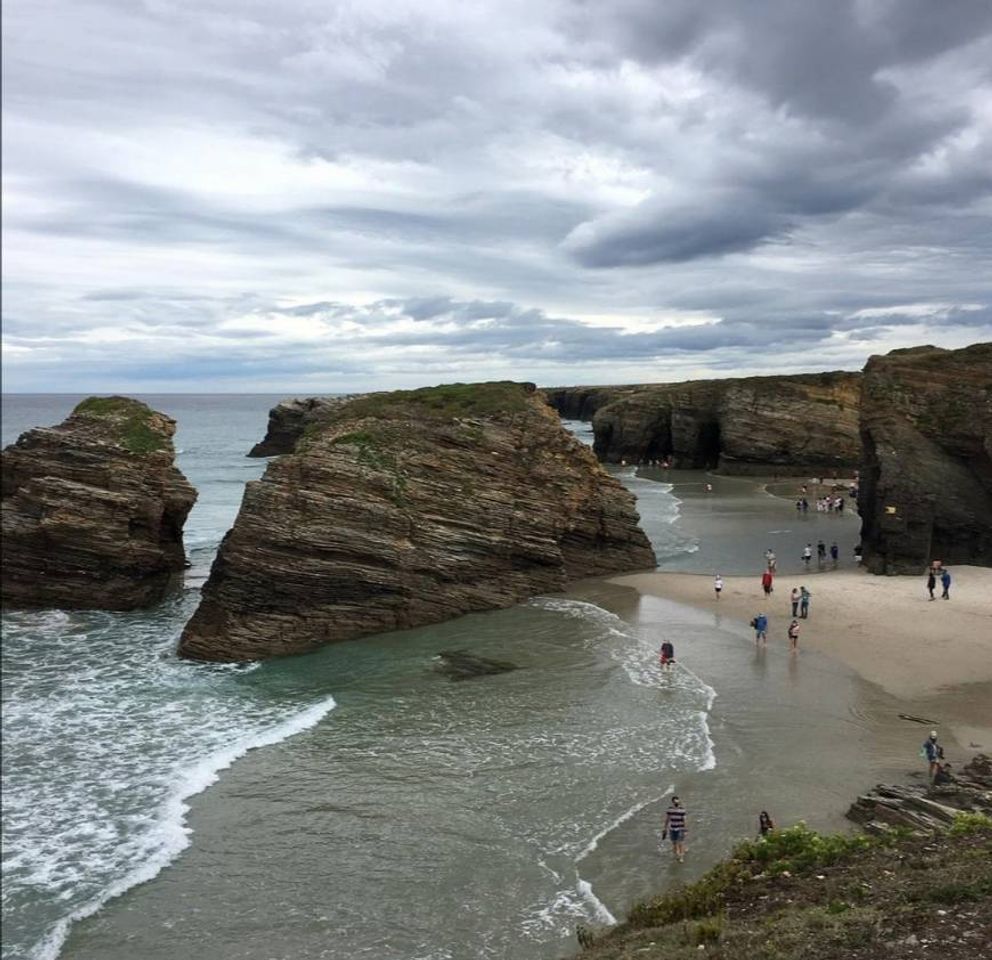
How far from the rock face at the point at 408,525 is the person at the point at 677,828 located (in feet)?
51.6

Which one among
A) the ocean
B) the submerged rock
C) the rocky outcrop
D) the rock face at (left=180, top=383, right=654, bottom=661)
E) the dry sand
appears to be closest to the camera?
the ocean

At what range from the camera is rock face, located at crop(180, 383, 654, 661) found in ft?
90.9

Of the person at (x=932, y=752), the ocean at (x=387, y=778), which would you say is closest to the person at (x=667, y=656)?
the ocean at (x=387, y=778)

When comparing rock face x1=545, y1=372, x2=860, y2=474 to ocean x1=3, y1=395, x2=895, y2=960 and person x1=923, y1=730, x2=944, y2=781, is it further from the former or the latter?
person x1=923, y1=730, x2=944, y2=781

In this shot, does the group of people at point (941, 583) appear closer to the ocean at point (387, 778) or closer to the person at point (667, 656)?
the ocean at point (387, 778)

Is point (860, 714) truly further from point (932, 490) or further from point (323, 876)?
point (932, 490)

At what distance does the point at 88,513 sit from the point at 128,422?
4518 mm

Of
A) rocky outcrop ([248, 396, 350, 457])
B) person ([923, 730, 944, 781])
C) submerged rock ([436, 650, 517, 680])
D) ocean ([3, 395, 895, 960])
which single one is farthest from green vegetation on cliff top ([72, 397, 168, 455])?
rocky outcrop ([248, 396, 350, 457])

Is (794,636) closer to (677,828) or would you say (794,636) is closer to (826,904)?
(677,828)

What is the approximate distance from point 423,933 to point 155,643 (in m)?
18.9

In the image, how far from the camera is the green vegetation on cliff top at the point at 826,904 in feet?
28.0

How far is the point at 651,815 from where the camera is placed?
51.3 feet

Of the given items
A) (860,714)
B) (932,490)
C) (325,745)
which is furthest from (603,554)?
(325,745)

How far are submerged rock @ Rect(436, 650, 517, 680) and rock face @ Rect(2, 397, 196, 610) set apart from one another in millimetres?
14609
